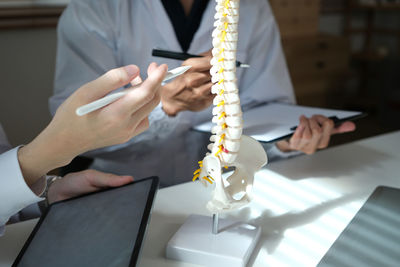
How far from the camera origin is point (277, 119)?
36.3 inches

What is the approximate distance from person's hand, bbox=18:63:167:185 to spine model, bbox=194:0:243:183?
0.07 meters

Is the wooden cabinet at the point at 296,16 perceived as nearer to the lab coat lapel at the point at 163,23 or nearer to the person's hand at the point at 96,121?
the lab coat lapel at the point at 163,23

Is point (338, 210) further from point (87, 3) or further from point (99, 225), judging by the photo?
point (87, 3)

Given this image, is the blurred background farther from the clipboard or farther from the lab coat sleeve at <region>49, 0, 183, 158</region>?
the clipboard

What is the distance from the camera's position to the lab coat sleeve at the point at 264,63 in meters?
1.18

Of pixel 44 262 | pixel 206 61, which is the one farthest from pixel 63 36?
pixel 44 262

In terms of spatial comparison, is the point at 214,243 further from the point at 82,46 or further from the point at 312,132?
the point at 82,46

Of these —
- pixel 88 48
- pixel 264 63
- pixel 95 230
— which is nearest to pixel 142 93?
pixel 95 230

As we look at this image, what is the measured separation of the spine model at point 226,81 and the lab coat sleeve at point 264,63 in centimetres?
65

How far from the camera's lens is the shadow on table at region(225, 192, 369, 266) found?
23.7 inches

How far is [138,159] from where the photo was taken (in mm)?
1072

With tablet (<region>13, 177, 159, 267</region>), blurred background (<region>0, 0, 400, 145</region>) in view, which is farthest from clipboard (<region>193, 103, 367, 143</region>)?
blurred background (<region>0, 0, 400, 145</region>)


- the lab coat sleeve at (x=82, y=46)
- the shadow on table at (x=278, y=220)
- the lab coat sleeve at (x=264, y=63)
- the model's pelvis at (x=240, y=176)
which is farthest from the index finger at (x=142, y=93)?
the lab coat sleeve at (x=264, y=63)

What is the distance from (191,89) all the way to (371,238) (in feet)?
1.57
